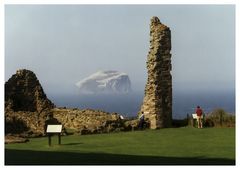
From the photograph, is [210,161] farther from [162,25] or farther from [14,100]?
[14,100]

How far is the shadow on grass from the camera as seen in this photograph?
17.2 metres

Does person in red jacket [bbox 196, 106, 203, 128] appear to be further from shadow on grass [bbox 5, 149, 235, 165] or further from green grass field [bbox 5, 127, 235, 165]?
shadow on grass [bbox 5, 149, 235, 165]

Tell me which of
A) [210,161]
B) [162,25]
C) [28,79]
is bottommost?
[210,161]

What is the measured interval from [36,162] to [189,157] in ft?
16.0

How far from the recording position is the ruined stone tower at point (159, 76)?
30484 mm

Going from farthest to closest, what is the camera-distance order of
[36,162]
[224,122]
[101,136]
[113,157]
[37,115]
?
1. [37,115]
2. [224,122]
3. [101,136]
4. [113,157]
5. [36,162]

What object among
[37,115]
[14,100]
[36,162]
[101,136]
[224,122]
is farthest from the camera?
[14,100]

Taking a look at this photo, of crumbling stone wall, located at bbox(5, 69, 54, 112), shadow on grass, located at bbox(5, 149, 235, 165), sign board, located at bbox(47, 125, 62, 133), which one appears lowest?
shadow on grass, located at bbox(5, 149, 235, 165)

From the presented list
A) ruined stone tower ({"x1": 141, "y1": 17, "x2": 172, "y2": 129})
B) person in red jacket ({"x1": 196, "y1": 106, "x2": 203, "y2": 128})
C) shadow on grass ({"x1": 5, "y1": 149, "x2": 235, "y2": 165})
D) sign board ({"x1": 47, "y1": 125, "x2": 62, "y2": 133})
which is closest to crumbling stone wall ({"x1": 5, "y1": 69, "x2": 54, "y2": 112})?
ruined stone tower ({"x1": 141, "y1": 17, "x2": 172, "y2": 129})

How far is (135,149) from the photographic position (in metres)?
20.8

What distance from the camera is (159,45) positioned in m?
30.5

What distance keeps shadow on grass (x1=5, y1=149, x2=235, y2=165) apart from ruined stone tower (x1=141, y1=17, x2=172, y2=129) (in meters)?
11.6

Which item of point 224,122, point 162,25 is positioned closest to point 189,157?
point 224,122

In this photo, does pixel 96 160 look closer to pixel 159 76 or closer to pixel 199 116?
pixel 199 116
